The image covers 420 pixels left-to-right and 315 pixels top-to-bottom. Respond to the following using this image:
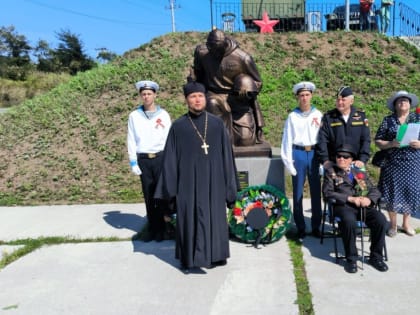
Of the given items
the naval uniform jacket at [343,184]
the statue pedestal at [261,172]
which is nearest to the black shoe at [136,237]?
the statue pedestal at [261,172]

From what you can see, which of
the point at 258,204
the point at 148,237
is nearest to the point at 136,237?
the point at 148,237

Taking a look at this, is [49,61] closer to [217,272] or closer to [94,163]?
[94,163]

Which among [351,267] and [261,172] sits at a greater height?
[261,172]

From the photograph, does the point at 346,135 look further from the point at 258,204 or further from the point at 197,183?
the point at 197,183

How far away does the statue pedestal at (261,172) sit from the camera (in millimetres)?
4711

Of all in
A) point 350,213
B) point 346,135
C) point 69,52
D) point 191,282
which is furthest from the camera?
point 69,52

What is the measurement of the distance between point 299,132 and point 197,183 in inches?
52.2

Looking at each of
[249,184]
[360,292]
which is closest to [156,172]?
[249,184]

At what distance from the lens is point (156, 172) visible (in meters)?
4.39

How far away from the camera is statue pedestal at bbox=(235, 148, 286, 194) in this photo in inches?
185

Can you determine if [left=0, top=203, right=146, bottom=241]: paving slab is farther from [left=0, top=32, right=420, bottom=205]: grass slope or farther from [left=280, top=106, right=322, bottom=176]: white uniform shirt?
[left=280, top=106, right=322, bottom=176]: white uniform shirt

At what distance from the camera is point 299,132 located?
164 inches

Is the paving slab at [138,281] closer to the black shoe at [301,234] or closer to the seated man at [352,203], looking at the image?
the black shoe at [301,234]

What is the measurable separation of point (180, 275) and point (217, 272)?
35cm
